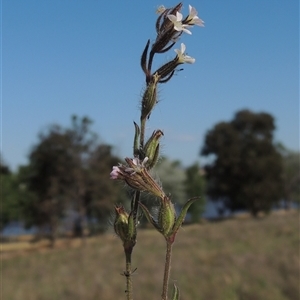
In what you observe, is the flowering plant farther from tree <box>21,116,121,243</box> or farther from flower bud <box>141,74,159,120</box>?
tree <box>21,116,121,243</box>

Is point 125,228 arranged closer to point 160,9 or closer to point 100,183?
point 160,9

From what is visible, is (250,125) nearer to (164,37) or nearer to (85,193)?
(85,193)

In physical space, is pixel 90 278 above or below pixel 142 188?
below

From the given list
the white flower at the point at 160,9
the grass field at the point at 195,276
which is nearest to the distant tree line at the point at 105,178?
the grass field at the point at 195,276

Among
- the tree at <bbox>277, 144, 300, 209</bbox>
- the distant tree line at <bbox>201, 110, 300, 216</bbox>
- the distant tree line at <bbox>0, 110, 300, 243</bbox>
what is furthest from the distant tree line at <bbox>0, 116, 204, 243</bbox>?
the tree at <bbox>277, 144, 300, 209</bbox>

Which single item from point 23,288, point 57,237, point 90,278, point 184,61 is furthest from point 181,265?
point 57,237

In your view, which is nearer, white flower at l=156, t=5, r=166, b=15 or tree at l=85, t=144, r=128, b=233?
white flower at l=156, t=5, r=166, b=15

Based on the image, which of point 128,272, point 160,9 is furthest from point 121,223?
point 160,9
